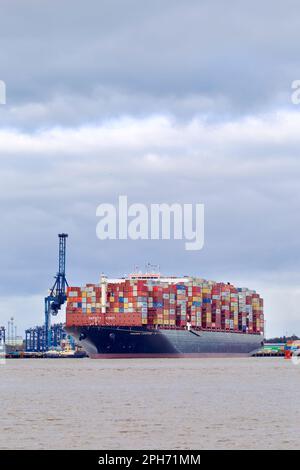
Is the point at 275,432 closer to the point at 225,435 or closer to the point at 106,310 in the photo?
the point at 225,435

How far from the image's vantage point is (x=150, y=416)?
5797cm

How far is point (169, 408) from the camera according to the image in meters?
64.1

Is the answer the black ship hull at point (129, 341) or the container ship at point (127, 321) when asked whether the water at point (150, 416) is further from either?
the container ship at point (127, 321)

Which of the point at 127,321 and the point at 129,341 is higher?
the point at 127,321

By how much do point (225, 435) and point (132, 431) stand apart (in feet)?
15.9

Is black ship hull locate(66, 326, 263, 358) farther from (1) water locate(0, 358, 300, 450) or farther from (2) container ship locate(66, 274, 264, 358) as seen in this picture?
(1) water locate(0, 358, 300, 450)

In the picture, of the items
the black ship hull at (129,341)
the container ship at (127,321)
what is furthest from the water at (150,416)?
the container ship at (127,321)

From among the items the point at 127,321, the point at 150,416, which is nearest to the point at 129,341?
the point at 127,321

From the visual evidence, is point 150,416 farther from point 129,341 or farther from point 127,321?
point 127,321

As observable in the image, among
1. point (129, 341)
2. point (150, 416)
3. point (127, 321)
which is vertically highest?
point (127, 321)

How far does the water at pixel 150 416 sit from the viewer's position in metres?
46.9

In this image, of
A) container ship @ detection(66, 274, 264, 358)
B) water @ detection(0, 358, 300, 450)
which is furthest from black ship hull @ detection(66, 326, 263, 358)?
water @ detection(0, 358, 300, 450)

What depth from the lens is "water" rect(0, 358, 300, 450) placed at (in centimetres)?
4688
